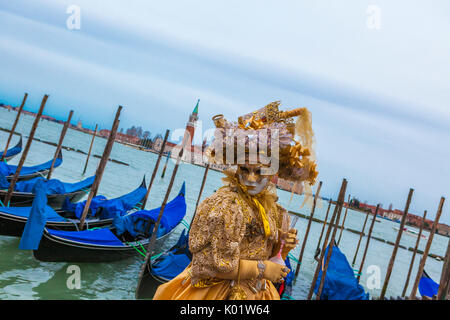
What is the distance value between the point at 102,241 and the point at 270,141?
5999mm

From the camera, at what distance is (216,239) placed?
1.55 metres

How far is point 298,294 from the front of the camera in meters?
10.0

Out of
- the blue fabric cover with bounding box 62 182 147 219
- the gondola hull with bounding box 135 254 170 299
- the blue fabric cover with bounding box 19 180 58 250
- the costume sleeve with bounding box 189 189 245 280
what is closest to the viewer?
the costume sleeve with bounding box 189 189 245 280

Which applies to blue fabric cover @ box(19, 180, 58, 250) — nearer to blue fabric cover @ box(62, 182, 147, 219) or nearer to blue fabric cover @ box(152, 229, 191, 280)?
blue fabric cover @ box(152, 229, 191, 280)

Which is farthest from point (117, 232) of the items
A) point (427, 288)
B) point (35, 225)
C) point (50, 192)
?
point (427, 288)

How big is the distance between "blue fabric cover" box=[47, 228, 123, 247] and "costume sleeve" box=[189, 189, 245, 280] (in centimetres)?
565

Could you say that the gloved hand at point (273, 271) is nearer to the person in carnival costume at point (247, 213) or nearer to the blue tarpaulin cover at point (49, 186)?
the person in carnival costume at point (247, 213)

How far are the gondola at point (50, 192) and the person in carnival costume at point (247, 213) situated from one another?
815cm

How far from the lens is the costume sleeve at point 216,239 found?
1548mm

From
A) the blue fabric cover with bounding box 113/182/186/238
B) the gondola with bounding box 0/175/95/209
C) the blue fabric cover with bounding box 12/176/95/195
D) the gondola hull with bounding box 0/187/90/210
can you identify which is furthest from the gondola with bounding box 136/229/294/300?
the gondola hull with bounding box 0/187/90/210

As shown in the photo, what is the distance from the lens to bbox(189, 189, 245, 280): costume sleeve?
5.08 ft

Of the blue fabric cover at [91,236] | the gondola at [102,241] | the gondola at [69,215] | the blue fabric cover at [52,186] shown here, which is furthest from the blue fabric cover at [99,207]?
the blue fabric cover at [91,236]
